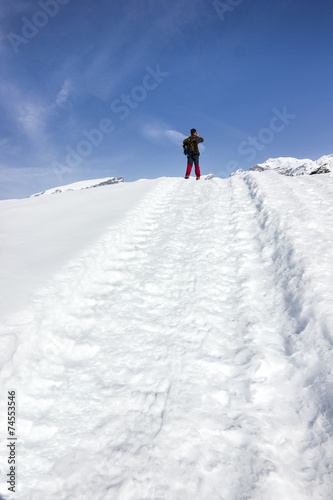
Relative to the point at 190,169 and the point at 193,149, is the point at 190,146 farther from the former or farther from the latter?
the point at 190,169

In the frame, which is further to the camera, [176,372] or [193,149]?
[193,149]

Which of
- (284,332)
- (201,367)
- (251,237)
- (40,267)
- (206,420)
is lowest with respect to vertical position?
(206,420)

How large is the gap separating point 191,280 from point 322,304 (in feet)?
5.98

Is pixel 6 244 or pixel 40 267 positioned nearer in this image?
pixel 40 267

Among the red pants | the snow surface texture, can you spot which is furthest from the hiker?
the snow surface texture

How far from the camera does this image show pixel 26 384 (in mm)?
2303

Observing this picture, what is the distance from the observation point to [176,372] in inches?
97.4

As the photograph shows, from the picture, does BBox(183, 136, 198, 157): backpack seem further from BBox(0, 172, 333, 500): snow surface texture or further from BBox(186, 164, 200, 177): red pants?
BBox(0, 172, 333, 500): snow surface texture

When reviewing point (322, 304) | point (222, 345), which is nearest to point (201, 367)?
point (222, 345)

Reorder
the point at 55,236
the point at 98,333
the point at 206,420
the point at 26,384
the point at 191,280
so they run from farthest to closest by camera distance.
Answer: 1. the point at 55,236
2. the point at 191,280
3. the point at 98,333
4. the point at 26,384
5. the point at 206,420

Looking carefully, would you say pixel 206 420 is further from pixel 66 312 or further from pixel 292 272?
pixel 292 272

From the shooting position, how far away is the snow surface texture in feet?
5.64

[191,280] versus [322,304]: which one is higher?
[191,280]

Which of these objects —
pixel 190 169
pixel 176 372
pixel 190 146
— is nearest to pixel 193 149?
pixel 190 146
